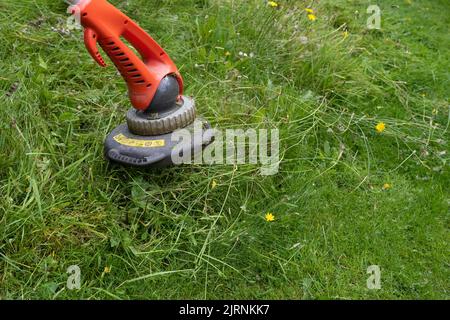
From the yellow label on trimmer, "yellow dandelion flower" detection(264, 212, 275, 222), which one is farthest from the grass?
the yellow label on trimmer

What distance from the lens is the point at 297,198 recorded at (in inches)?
86.4

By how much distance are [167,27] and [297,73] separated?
0.81m

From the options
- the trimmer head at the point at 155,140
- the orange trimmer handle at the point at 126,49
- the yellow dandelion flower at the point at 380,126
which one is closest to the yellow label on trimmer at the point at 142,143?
the trimmer head at the point at 155,140

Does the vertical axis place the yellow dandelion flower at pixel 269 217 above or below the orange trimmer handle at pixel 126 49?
below

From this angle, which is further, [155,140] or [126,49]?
[155,140]

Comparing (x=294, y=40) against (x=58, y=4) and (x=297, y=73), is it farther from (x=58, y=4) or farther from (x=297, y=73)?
(x=58, y=4)

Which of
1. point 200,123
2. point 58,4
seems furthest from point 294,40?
point 58,4

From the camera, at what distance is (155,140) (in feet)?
6.77

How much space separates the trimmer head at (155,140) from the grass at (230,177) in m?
0.12

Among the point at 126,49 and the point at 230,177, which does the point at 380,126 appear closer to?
the point at 230,177

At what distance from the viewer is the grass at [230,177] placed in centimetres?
191

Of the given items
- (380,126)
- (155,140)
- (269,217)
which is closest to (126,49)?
(155,140)

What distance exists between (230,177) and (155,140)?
36cm

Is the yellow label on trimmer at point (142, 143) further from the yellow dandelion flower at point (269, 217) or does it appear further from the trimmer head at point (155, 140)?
the yellow dandelion flower at point (269, 217)
